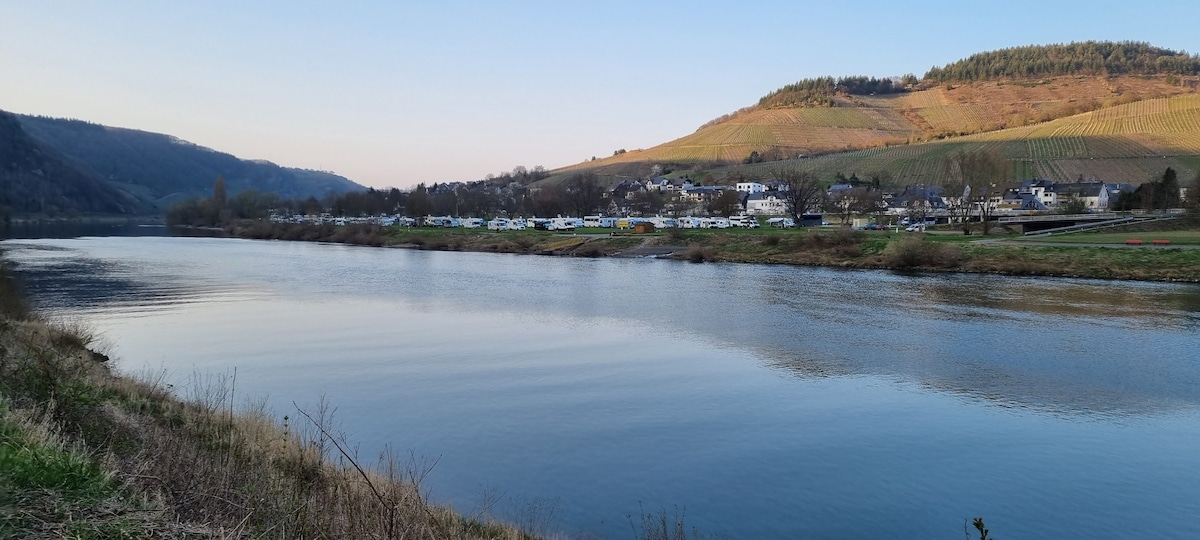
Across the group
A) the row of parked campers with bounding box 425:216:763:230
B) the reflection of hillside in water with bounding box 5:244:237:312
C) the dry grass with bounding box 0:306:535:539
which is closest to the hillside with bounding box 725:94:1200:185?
the row of parked campers with bounding box 425:216:763:230

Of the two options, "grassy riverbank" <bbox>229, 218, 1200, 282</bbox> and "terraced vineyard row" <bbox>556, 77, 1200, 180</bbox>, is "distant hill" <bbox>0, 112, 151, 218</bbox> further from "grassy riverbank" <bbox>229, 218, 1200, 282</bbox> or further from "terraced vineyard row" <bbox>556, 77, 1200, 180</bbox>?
"terraced vineyard row" <bbox>556, 77, 1200, 180</bbox>

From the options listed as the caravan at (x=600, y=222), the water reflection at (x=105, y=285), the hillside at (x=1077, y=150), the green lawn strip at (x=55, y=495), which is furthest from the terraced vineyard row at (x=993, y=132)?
the green lawn strip at (x=55, y=495)

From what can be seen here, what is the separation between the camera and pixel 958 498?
10.2 m

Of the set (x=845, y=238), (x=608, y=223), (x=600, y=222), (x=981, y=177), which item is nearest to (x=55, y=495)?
(x=845, y=238)

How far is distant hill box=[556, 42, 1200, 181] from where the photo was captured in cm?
11694

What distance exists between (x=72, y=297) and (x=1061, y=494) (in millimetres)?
31621

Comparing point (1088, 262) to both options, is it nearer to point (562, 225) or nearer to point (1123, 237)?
point (1123, 237)

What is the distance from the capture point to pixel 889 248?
45812 mm

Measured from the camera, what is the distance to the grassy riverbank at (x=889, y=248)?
39.0 m

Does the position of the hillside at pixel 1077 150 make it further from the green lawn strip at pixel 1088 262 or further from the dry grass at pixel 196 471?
the dry grass at pixel 196 471

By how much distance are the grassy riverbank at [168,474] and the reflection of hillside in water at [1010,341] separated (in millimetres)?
11724

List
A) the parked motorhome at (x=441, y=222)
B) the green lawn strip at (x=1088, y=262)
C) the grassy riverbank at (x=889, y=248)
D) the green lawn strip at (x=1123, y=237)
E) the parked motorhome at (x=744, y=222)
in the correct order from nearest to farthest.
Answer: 1. the green lawn strip at (x=1088, y=262)
2. the grassy riverbank at (x=889, y=248)
3. the green lawn strip at (x=1123, y=237)
4. the parked motorhome at (x=744, y=222)
5. the parked motorhome at (x=441, y=222)

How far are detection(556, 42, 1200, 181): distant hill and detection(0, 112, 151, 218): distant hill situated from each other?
102m

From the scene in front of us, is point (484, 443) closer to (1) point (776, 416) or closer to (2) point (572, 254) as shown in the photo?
(1) point (776, 416)
